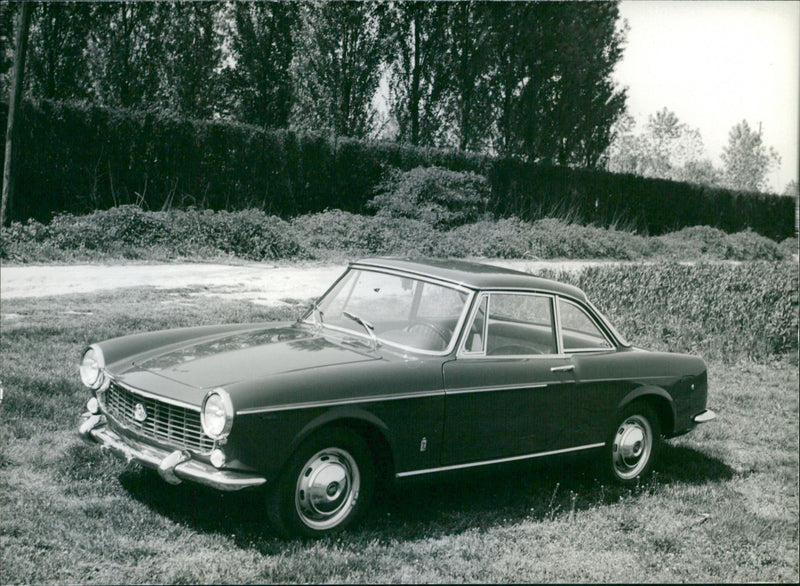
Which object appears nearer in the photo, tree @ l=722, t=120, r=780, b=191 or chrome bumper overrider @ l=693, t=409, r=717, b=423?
chrome bumper overrider @ l=693, t=409, r=717, b=423

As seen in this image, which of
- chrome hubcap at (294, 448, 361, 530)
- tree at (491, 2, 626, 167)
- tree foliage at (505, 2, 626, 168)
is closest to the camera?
chrome hubcap at (294, 448, 361, 530)

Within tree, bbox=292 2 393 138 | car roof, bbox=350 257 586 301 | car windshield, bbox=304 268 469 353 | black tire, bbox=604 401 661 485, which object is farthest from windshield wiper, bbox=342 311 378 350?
tree, bbox=292 2 393 138

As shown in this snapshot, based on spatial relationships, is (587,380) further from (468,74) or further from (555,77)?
Result: (555,77)

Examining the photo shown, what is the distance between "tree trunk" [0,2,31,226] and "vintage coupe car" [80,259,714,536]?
483 inches

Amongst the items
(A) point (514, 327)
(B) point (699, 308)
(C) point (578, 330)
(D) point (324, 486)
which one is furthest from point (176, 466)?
(B) point (699, 308)

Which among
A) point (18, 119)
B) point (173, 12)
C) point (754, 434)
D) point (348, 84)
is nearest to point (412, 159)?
point (348, 84)

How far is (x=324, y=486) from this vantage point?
13.3 feet

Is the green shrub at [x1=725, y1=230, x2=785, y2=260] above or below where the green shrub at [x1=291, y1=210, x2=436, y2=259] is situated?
above

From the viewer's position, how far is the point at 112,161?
18.0 m

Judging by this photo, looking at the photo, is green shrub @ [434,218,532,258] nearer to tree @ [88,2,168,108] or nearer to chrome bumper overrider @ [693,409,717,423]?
tree @ [88,2,168,108]

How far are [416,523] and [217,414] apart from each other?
132 centimetres

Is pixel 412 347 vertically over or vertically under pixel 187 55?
under

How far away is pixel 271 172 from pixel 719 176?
1826 inches

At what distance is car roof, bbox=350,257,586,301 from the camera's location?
4965 mm
